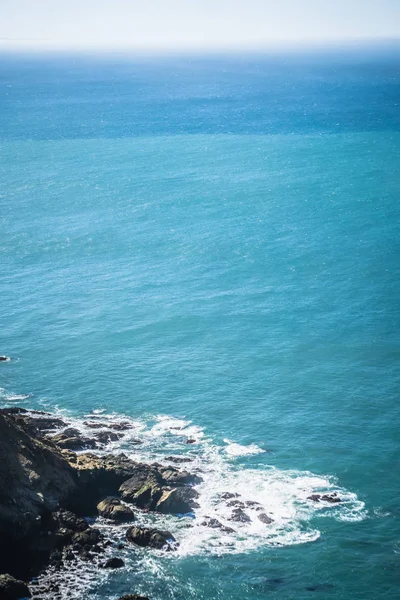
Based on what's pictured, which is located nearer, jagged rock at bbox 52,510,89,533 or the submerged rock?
jagged rock at bbox 52,510,89,533

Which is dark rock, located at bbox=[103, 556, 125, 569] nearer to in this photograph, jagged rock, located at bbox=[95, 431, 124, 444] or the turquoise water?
the turquoise water

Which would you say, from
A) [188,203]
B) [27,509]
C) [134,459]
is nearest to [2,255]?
[188,203]

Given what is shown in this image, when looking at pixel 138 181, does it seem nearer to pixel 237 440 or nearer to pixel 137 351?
pixel 137 351

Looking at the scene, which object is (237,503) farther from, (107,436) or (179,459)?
(107,436)

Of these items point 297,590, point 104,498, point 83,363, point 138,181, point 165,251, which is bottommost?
point 297,590

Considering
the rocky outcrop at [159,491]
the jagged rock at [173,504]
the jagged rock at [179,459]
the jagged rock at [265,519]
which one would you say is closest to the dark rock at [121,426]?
the jagged rock at [179,459]

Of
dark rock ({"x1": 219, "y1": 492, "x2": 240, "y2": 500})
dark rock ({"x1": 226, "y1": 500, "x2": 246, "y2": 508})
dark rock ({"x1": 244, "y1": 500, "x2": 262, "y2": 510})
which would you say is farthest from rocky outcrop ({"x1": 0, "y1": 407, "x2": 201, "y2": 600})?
dark rock ({"x1": 244, "y1": 500, "x2": 262, "y2": 510})

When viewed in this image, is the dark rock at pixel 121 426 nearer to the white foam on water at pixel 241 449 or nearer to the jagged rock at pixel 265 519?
the white foam on water at pixel 241 449

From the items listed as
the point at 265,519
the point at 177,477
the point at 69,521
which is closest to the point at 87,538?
the point at 69,521
